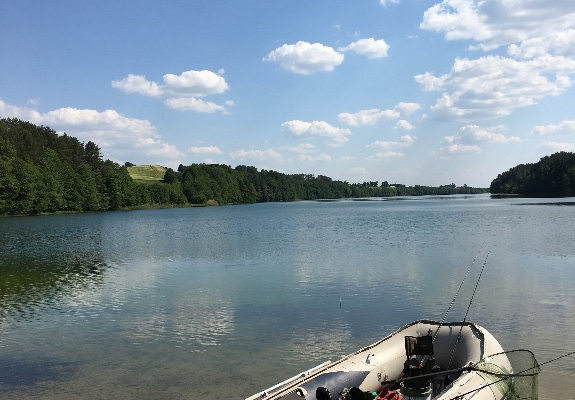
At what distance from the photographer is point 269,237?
52625 millimetres

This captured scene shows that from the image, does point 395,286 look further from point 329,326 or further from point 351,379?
point 351,379

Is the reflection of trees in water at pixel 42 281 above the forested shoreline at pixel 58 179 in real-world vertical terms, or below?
below

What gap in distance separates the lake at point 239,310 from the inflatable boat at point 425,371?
2.30 metres

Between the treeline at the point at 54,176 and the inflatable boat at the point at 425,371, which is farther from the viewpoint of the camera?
the treeline at the point at 54,176

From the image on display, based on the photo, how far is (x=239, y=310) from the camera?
19719mm

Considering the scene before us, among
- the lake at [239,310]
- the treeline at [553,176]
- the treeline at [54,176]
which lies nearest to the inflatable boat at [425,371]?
the lake at [239,310]

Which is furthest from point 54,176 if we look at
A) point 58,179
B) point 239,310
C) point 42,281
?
point 239,310

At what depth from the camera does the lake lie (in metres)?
13.0

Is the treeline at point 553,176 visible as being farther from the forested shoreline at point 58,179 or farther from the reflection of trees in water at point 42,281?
the reflection of trees in water at point 42,281

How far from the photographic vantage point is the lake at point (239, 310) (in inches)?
513

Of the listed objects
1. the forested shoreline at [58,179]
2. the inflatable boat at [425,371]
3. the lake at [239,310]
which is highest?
the forested shoreline at [58,179]

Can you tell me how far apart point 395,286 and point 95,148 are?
135m

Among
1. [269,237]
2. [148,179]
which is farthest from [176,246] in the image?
[148,179]

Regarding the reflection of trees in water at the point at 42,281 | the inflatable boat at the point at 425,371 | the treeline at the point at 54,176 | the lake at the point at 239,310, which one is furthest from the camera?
the treeline at the point at 54,176
